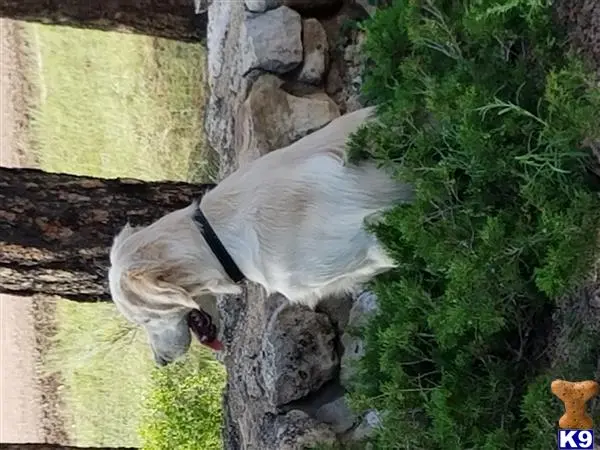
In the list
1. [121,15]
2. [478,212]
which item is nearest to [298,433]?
[478,212]

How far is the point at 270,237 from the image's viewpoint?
215 cm

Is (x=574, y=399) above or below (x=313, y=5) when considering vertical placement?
below

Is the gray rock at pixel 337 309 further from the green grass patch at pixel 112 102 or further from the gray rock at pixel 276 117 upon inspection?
the green grass patch at pixel 112 102

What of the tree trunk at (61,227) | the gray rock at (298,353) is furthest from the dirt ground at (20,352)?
the gray rock at (298,353)

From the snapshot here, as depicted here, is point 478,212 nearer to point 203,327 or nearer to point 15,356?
point 203,327

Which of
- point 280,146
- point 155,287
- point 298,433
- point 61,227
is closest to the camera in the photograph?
point 155,287

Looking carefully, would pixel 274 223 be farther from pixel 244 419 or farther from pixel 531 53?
pixel 244 419

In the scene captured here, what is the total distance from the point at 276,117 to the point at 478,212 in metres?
1.57

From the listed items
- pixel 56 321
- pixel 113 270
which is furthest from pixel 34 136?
pixel 113 270

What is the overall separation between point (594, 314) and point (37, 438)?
160 inches

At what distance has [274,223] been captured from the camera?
214 cm

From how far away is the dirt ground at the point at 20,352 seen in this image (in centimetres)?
516

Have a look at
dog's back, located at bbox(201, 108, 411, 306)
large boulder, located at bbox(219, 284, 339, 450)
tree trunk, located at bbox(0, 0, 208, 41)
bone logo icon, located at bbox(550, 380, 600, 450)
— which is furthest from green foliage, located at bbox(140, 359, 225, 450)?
bone logo icon, located at bbox(550, 380, 600, 450)

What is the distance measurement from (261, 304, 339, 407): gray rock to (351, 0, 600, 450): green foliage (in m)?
0.88
